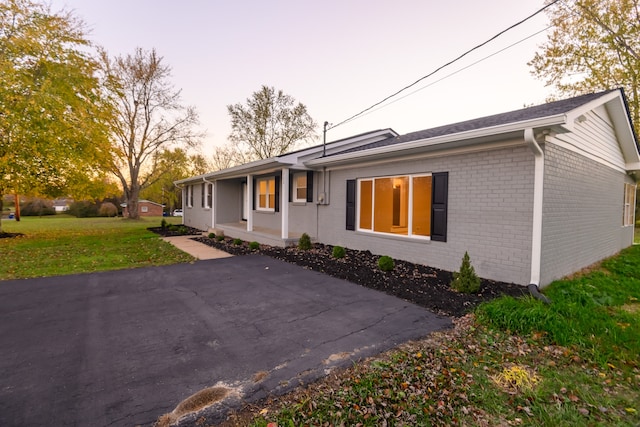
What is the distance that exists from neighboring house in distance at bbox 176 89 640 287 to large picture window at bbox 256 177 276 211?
84 cm

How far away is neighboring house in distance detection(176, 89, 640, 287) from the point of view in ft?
16.5

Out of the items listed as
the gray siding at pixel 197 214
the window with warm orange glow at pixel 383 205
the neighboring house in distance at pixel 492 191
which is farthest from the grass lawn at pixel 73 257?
the window with warm orange glow at pixel 383 205

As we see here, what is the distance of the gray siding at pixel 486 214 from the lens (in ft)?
16.6

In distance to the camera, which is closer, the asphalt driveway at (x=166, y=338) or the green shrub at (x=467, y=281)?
the asphalt driveway at (x=166, y=338)

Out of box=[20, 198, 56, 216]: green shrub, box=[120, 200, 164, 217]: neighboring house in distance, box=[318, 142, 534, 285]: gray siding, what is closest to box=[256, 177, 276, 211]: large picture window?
box=[318, 142, 534, 285]: gray siding

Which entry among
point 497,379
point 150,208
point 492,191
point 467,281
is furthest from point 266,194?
point 150,208

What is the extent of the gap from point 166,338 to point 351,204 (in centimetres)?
591

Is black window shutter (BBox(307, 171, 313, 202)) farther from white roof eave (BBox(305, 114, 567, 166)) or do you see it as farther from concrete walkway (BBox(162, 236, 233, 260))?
concrete walkway (BBox(162, 236, 233, 260))

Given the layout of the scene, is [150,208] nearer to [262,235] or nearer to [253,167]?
[253,167]

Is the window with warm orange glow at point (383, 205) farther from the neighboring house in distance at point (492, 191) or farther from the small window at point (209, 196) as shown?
the small window at point (209, 196)

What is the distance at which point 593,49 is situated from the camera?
17.3m

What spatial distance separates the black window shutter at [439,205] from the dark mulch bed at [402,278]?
2.55 ft

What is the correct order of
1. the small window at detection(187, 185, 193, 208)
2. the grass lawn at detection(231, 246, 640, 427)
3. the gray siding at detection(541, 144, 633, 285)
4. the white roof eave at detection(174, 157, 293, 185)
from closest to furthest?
1. the grass lawn at detection(231, 246, 640, 427)
2. the gray siding at detection(541, 144, 633, 285)
3. the white roof eave at detection(174, 157, 293, 185)
4. the small window at detection(187, 185, 193, 208)

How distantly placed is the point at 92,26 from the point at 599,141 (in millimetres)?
17946
